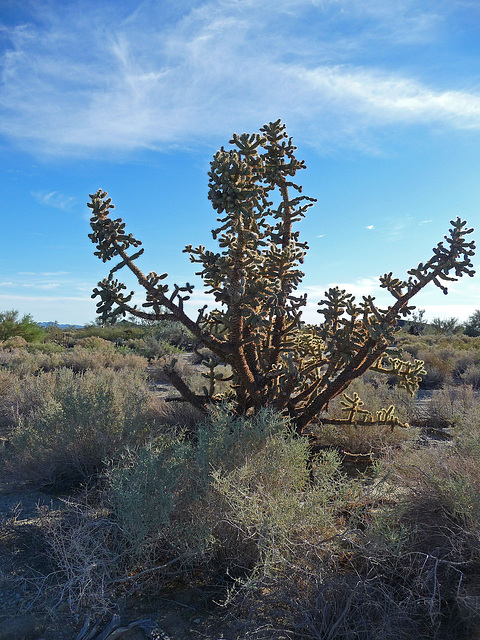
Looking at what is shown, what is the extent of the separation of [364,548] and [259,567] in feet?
2.00

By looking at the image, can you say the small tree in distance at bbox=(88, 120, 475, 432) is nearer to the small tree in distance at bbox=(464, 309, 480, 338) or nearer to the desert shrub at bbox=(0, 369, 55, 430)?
the desert shrub at bbox=(0, 369, 55, 430)

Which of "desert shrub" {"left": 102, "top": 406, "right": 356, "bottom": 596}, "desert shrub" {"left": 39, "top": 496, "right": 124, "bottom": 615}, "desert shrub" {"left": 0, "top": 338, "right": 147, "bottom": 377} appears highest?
"desert shrub" {"left": 0, "top": 338, "right": 147, "bottom": 377}

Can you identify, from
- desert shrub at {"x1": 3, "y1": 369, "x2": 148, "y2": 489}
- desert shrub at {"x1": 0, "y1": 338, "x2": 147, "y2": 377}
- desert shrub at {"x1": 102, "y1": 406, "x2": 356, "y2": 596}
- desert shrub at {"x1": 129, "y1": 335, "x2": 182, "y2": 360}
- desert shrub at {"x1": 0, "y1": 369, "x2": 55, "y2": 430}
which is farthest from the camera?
desert shrub at {"x1": 129, "y1": 335, "x2": 182, "y2": 360}

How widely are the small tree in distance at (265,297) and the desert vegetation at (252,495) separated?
17 millimetres

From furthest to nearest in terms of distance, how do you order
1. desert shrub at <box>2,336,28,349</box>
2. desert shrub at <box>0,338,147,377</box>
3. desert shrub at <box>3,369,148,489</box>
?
1. desert shrub at <box>2,336,28,349</box>
2. desert shrub at <box>0,338,147,377</box>
3. desert shrub at <box>3,369,148,489</box>

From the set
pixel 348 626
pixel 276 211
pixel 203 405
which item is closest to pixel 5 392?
pixel 203 405

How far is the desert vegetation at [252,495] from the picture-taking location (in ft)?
8.64

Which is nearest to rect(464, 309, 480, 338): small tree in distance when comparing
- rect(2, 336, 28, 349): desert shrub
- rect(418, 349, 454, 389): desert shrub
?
rect(418, 349, 454, 389): desert shrub

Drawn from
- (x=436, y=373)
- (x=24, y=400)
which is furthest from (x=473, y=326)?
(x=24, y=400)

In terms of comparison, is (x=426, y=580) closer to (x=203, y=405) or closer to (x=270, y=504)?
(x=270, y=504)

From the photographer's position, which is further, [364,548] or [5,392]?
[5,392]

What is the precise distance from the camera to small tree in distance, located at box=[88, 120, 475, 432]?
395 centimetres

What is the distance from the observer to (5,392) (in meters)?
8.87

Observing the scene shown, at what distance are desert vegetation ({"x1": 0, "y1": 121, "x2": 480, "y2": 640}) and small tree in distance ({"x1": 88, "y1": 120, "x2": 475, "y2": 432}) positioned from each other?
0.02 metres
